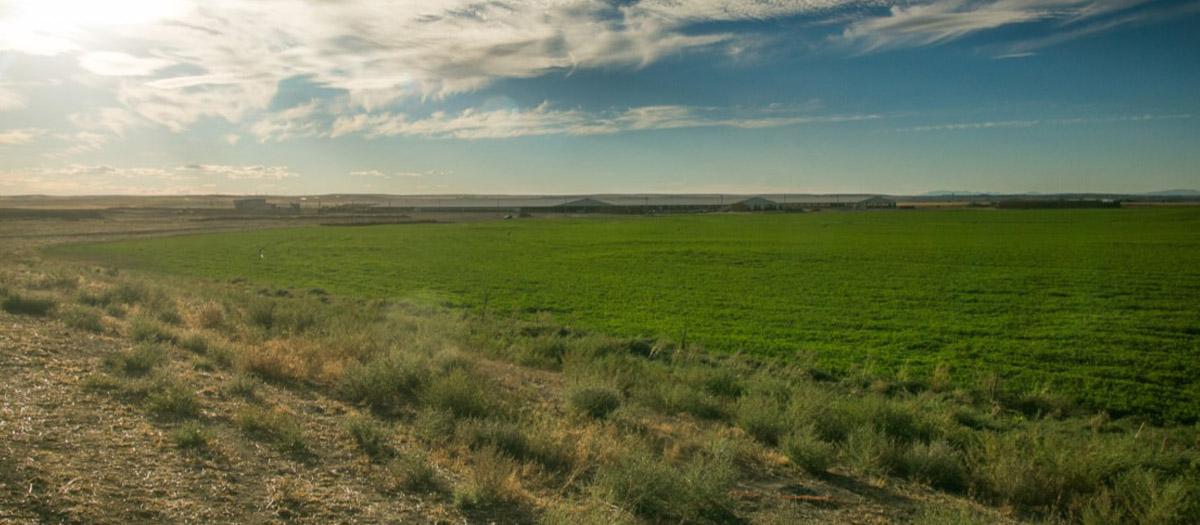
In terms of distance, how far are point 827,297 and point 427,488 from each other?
2368 cm

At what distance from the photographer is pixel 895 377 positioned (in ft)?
47.8

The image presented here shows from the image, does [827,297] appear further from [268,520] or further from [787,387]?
[268,520]

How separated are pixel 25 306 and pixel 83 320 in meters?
2.92

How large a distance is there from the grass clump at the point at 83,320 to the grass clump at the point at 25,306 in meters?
0.65

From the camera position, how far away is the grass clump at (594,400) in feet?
31.3

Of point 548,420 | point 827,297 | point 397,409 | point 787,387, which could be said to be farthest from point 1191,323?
point 397,409

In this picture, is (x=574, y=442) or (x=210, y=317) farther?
(x=210, y=317)

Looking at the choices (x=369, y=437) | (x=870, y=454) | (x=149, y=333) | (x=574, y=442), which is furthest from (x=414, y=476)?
(x=149, y=333)

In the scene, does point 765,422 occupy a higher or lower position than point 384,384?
lower

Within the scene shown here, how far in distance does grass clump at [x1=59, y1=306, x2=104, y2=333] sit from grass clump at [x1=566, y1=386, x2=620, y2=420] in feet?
34.3

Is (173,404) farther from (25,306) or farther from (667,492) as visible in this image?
(25,306)

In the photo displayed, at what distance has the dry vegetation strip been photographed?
20.2 feet

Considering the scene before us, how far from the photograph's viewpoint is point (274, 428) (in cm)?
773

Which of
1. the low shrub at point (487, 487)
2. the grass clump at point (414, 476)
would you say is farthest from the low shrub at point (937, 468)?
the grass clump at point (414, 476)
